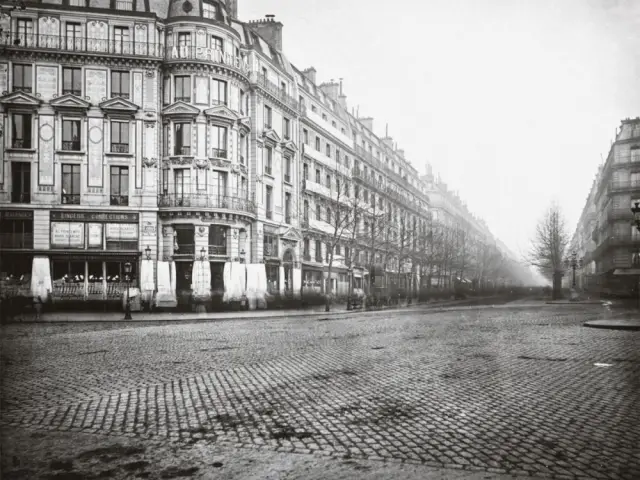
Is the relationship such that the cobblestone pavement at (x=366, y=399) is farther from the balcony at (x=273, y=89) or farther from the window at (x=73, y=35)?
the balcony at (x=273, y=89)

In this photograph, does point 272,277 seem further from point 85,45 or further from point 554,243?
point 554,243

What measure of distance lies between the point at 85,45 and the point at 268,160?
14.1 meters

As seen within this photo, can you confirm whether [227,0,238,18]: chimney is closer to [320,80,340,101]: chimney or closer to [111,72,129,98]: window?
[111,72,129,98]: window

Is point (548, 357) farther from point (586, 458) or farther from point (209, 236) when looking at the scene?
point (209, 236)

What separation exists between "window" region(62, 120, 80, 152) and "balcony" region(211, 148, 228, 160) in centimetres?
804

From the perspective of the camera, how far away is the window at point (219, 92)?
35.2 m

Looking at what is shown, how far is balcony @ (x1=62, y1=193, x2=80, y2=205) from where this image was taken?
108 ft

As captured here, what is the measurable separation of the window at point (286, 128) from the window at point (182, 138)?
1021 centimetres

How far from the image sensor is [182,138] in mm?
34656

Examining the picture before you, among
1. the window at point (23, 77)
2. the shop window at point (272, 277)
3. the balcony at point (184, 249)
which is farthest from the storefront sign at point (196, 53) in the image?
the shop window at point (272, 277)

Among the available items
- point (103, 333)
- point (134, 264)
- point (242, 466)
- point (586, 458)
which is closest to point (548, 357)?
point (586, 458)

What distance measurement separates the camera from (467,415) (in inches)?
255

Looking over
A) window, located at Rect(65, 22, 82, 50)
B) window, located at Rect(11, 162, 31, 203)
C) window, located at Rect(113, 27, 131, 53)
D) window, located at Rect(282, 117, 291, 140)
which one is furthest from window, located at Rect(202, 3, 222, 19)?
window, located at Rect(11, 162, 31, 203)

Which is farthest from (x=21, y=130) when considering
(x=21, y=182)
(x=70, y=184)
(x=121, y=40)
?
(x=121, y=40)
